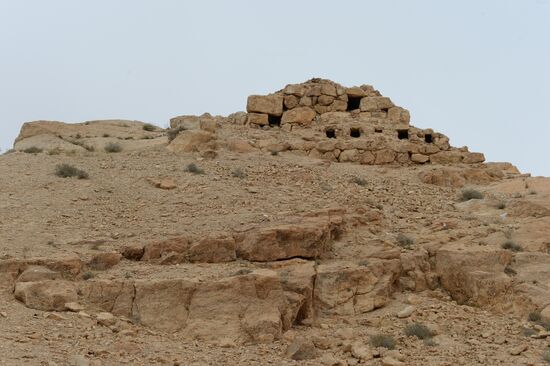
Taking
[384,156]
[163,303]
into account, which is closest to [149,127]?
[384,156]

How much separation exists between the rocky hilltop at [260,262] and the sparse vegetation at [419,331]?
0.02 metres

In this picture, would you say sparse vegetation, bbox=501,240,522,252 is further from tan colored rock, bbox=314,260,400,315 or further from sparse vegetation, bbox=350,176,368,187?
sparse vegetation, bbox=350,176,368,187

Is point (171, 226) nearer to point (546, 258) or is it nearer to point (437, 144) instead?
point (546, 258)

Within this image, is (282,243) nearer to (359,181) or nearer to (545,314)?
(545,314)

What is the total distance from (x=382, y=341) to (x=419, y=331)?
1.99 ft

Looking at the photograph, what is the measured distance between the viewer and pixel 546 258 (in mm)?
10617

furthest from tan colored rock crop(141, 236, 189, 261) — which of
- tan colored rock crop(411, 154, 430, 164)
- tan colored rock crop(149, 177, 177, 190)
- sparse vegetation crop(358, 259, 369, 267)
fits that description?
tan colored rock crop(411, 154, 430, 164)

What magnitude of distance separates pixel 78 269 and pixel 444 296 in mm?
5182

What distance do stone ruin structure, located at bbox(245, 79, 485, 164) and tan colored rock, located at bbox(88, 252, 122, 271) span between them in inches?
314

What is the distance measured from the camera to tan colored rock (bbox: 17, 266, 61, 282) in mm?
8656

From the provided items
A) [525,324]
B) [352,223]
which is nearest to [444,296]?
[525,324]

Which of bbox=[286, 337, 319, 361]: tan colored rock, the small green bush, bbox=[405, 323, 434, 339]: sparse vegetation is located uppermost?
the small green bush

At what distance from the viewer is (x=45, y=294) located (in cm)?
832

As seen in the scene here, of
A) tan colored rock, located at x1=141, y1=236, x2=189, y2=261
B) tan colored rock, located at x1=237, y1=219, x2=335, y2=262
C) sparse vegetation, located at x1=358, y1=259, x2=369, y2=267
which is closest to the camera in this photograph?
tan colored rock, located at x1=141, y1=236, x2=189, y2=261
